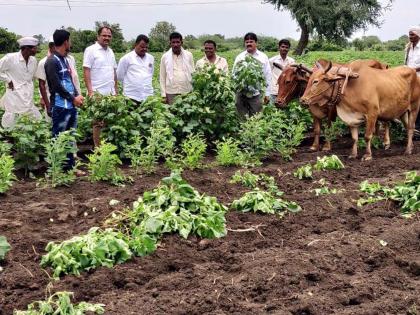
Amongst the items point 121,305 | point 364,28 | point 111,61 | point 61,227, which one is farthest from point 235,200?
point 364,28

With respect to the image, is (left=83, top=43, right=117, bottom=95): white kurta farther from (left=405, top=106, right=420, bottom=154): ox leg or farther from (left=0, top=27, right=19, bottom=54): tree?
(left=0, top=27, right=19, bottom=54): tree

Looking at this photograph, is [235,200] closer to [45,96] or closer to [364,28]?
[45,96]


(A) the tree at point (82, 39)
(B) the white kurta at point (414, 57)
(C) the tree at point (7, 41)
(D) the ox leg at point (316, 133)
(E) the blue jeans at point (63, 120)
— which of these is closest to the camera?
(E) the blue jeans at point (63, 120)

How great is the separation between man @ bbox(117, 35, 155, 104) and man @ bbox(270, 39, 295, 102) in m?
1.98

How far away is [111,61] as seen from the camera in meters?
8.59

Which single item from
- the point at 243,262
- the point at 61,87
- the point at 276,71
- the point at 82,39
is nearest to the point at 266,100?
the point at 276,71

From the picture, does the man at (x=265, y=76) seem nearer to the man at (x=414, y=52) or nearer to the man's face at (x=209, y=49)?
the man's face at (x=209, y=49)

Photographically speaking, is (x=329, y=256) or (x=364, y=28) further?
(x=364, y=28)

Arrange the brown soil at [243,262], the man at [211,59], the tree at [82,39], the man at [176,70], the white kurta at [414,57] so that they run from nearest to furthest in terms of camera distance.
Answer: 1. the brown soil at [243,262]
2. the man at [176,70]
3. the man at [211,59]
4. the white kurta at [414,57]
5. the tree at [82,39]

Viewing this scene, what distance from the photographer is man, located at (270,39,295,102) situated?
9602 millimetres

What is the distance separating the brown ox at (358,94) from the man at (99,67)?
2.59 meters

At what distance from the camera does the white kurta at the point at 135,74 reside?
8.79 m

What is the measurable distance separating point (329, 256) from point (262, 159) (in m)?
3.83

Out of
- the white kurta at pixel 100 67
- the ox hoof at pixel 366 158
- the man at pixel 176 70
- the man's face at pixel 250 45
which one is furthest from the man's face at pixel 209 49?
the ox hoof at pixel 366 158
